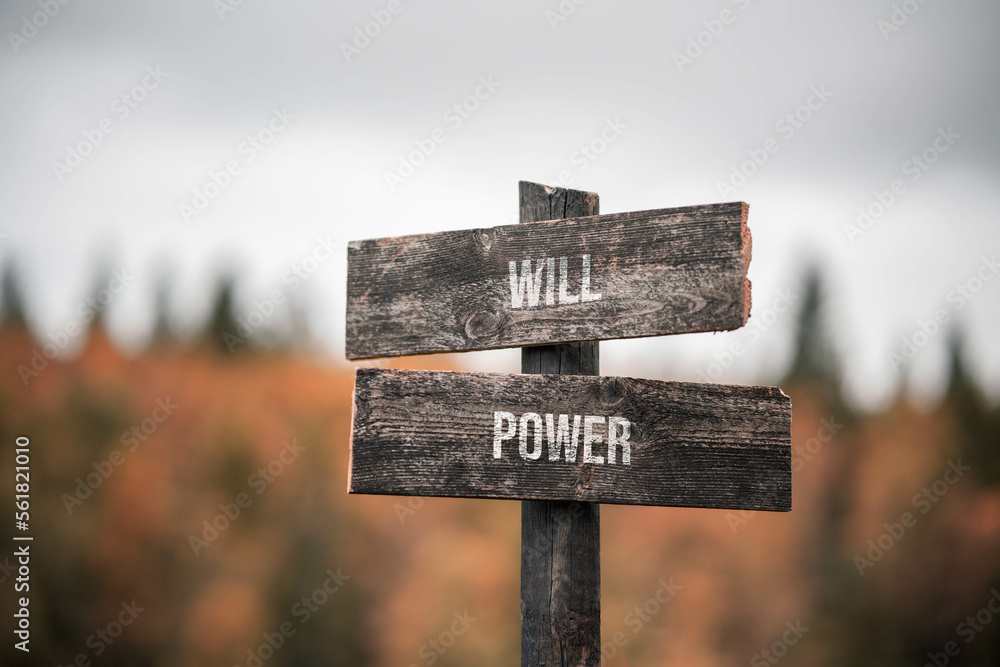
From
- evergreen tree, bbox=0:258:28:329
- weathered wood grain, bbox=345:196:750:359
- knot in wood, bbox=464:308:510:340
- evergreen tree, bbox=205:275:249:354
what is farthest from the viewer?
evergreen tree, bbox=205:275:249:354

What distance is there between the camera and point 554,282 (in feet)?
5.59

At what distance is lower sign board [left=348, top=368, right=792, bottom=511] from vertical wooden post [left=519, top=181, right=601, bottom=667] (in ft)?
0.45

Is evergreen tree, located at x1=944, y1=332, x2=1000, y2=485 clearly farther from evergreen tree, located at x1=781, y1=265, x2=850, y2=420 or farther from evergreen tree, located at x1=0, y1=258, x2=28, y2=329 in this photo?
evergreen tree, located at x1=0, y1=258, x2=28, y2=329

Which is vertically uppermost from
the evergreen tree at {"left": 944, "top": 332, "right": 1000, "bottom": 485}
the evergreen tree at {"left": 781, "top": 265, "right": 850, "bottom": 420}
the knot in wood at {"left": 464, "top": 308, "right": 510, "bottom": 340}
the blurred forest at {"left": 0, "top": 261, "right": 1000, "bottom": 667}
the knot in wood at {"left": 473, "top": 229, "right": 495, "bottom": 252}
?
the evergreen tree at {"left": 781, "top": 265, "right": 850, "bottom": 420}

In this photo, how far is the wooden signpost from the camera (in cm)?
162

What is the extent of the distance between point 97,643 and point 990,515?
1603 centimetres

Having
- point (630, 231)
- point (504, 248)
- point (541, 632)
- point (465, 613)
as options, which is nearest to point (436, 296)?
point (504, 248)

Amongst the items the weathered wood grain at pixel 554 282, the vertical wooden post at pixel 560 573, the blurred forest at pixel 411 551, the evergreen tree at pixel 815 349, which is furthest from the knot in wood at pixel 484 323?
the evergreen tree at pixel 815 349

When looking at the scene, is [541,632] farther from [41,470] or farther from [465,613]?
[41,470]

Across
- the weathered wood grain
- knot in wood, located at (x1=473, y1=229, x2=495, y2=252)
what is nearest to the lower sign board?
the weathered wood grain

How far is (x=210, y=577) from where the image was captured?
1409 centimetres

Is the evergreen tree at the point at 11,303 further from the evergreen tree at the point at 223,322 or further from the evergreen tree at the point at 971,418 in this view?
the evergreen tree at the point at 971,418

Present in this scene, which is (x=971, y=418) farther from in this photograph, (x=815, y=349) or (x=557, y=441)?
(x=557, y=441)

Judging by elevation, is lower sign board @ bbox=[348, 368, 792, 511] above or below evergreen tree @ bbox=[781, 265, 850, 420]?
below
